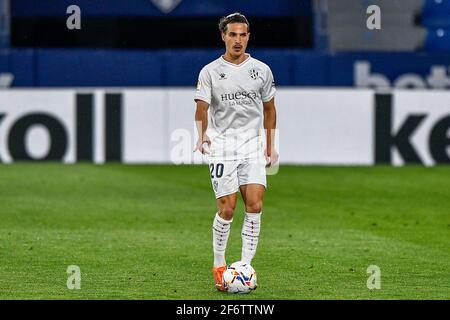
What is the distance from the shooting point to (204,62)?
981 inches

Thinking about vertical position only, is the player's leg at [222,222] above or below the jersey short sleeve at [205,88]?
below

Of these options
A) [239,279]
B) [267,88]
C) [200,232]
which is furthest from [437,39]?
[239,279]

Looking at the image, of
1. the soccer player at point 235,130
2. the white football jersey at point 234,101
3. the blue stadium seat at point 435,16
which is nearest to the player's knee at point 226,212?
the soccer player at point 235,130

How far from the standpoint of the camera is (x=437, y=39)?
27.2 m

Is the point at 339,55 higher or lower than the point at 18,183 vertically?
higher

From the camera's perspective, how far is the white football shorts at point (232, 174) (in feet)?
33.2

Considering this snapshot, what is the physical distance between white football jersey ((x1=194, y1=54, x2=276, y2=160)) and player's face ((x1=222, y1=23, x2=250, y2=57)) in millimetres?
124

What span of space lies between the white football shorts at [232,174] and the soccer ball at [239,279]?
0.60 m

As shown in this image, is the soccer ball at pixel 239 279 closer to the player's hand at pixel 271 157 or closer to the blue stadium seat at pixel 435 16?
the player's hand at pixel 271 157

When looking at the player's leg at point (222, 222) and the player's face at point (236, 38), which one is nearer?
the player's face at point (236, 38)

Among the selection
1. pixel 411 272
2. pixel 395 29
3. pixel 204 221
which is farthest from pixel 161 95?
pixel 411 272

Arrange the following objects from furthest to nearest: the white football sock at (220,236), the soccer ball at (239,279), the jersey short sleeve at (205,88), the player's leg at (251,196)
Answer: the white football sock at (220,236) → the player's leg at (251,196) → the jersey short sleeve at (205,88) → the soccer ball at (239,279)
